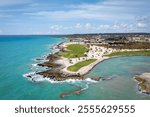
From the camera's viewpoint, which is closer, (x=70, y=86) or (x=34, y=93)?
(x=34, y=93)

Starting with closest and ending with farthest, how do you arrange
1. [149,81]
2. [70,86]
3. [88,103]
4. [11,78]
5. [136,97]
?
[88,103], [136,97], [70,86], [149,81], [11,78]

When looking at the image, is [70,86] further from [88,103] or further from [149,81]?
[88,103]

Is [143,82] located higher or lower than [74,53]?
lower

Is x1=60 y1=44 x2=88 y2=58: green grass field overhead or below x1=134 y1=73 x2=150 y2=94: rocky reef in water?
overhead

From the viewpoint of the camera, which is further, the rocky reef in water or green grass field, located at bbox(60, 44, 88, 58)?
green grass field, located at bbox(60, 44, 88, 58)

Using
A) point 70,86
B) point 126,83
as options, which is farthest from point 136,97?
point 70,86

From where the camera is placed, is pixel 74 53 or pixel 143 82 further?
pixel 74 53

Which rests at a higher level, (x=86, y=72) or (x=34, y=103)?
(x=34, y=103)

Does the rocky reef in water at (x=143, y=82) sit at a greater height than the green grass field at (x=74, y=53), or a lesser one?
lesser

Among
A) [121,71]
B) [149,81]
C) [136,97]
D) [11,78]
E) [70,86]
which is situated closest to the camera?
[136,97]

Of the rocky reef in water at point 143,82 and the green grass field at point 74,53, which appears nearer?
the rocky reef in water at point 143,82
